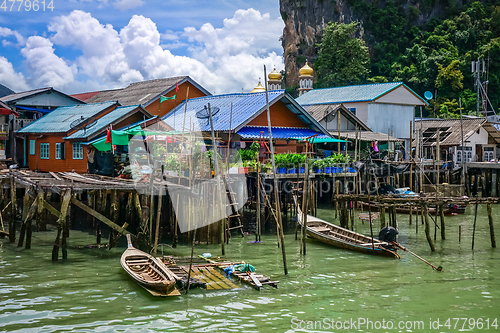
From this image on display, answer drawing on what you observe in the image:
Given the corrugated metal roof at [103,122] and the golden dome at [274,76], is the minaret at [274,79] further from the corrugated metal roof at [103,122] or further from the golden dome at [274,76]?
the corrugated metal roof at [103,122]

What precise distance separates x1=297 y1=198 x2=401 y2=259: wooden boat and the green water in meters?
0.32

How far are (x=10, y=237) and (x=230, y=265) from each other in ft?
30.5

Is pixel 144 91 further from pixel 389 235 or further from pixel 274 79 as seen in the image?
pixel 389 235

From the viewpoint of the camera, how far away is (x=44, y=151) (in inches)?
1224

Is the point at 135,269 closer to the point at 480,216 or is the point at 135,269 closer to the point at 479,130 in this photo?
the point at 480,216

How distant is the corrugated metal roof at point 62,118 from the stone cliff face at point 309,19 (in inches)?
1509

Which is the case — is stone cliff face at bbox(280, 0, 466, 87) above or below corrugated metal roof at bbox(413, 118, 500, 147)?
above

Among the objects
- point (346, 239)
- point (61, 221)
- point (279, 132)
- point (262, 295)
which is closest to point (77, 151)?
point (279, 132)

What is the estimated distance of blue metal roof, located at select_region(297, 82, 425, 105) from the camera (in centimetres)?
3988

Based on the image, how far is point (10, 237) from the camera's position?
1928 centimetres

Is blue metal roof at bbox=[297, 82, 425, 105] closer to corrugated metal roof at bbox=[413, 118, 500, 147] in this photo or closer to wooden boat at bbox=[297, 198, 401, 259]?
corrugated metal roof at bbox=[413, 118, 500, 147]

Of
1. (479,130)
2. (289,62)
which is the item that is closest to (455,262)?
(479,130)

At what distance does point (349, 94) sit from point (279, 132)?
54.5 ft

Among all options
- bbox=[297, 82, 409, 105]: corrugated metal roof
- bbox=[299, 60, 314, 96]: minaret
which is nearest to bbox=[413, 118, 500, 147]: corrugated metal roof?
bbox=[297, 82, 409, 105]: corrugated metal roof
